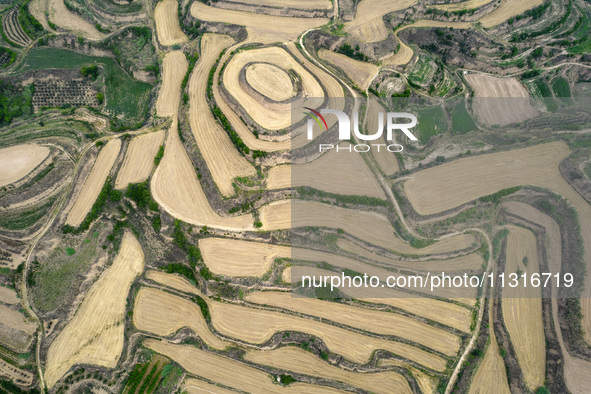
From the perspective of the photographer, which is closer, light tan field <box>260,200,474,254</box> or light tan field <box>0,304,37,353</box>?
light tan field <box>0,304,37,353</box>

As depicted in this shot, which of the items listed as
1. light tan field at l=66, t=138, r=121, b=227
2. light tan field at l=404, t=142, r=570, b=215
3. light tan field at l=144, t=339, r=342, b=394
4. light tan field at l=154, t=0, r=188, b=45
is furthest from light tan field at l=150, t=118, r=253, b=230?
light tan field at l=404, t=142, r=570, b=215

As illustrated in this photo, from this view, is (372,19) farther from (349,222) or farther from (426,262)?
(426,262)

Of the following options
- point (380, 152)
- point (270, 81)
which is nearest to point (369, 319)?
point (380, 152)

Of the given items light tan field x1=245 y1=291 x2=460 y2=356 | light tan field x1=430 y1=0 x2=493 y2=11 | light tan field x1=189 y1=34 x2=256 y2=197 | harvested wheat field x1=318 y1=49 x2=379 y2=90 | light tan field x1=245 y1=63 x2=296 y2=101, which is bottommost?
light tan field x1=245 y1=291 x2=460 y2=356

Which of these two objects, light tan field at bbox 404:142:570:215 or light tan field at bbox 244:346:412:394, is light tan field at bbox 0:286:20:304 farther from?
light tan field at bbox 404:142:570:215

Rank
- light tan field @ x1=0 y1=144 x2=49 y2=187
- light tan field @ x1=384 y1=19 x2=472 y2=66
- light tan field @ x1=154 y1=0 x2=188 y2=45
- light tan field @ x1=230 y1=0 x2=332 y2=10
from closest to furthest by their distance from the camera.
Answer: light tan field @ x1=0 y1=144 x2=49 y2=187 → light tan field @ x1=384 y1=19 x2=472 y2=66 → light tan field @ x1=230 y1=0 x2=332 y2=10 → light tan field @ x1=154 y1=0 x2=188 y2=45

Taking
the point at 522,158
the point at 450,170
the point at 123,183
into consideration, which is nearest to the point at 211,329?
the point at 123,183

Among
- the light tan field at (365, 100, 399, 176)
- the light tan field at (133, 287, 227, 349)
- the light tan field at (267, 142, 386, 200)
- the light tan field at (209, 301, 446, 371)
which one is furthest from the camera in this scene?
the light tan field at (365, 100, 399, 176)
